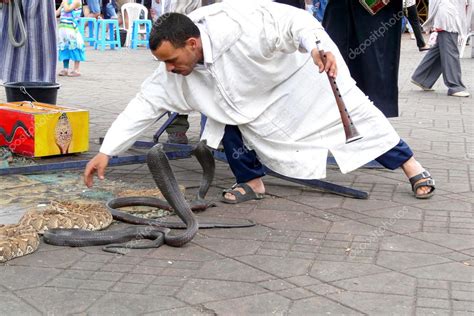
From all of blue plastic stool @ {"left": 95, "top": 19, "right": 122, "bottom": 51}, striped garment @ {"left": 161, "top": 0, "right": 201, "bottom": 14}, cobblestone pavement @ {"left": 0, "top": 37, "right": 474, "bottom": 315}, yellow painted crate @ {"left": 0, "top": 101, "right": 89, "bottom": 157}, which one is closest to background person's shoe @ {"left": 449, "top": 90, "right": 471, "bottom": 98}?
cobblestone pavement @ {"left": 0, "top": 37, "right": 474, "bottom": 315}

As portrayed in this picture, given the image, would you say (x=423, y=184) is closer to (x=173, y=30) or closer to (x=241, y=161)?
(x=241, y=161)

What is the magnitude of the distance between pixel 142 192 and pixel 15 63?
260 centimetres

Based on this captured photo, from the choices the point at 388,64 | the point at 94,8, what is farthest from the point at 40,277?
the point at 94,8

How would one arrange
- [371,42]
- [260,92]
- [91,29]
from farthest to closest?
[91,29], [371,42], [260,92]

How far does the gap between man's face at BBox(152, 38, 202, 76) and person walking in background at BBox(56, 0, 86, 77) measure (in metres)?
8.24

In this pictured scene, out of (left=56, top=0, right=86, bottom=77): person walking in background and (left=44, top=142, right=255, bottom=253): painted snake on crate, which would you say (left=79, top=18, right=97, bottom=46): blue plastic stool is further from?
(left=44, top=142, right=255, bottom=253): painted snake on crate

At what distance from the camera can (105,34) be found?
64.0 ft

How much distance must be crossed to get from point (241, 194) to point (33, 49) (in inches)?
113

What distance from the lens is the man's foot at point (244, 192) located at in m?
5.32

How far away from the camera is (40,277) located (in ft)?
12.6

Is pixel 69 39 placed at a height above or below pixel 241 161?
below

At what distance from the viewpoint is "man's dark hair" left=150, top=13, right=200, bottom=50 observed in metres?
4.61

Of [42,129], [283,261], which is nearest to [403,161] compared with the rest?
[283,261]

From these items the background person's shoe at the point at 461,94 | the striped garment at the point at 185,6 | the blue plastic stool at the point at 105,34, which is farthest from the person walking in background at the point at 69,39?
the striped garment at the point at 185,6
